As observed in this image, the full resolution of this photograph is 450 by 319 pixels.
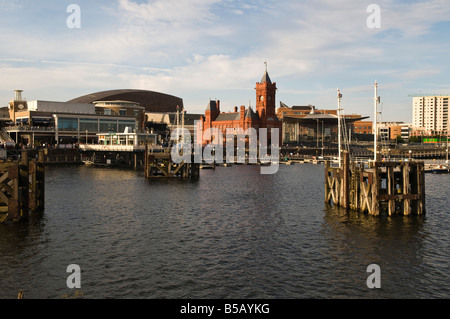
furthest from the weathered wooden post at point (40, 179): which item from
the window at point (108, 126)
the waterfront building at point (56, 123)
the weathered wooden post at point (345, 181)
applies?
the window at point (108, 126)

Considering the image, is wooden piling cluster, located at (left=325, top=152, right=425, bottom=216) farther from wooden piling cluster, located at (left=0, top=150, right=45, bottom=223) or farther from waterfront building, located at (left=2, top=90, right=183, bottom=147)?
waterfront building, located at (left=2, top=90, right=183, bottom=147)

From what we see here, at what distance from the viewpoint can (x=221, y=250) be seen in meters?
30.4

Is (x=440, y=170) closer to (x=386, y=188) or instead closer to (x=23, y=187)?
(x=386, y=188)

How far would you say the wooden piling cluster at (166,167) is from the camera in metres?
79.4

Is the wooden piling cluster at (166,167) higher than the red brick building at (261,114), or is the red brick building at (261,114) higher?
the red brick building at (261,114)

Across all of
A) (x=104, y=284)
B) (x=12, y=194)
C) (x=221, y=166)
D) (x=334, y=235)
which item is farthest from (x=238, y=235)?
(x=221, y=166)

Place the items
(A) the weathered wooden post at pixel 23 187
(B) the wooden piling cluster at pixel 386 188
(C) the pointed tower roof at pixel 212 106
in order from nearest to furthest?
(A) the weathered wooden post at pixel 23 187 < (B) the wooden piling cluster at pixel 386 188 < (C) the pointed tower roof at pixel 212 106

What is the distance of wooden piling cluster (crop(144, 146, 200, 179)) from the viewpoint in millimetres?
79438

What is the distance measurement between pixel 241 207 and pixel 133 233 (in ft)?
55.1

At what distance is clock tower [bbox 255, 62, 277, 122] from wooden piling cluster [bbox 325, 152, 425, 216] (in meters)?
125

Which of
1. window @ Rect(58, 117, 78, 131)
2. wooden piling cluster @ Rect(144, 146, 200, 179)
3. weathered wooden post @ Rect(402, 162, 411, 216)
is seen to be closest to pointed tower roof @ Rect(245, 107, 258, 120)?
window @ Rect(58, 117, 78, 131)

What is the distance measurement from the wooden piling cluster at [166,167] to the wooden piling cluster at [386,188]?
135 ft

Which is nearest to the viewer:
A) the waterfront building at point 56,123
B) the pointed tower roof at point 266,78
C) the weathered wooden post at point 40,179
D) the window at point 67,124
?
the weathered wooden post at point 40,179

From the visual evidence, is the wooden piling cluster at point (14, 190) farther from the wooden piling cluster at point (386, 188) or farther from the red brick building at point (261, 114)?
the red brick building at point (261, 114)
